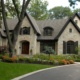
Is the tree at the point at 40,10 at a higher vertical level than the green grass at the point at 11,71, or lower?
higher

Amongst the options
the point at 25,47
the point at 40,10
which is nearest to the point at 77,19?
the point at 25,47

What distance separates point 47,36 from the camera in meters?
36.3

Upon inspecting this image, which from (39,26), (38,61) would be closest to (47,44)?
(39,26)

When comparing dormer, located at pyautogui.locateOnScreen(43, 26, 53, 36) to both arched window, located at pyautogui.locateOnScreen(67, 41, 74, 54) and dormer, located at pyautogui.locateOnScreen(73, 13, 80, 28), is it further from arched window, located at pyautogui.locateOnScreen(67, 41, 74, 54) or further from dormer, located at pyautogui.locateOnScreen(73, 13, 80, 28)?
dormer, located at pyautogui.locateOnScreen(73, 13, 80, 28)

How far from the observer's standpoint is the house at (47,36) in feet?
114

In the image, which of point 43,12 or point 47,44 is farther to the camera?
point 43,12

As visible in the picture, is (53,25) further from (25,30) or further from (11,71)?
(11,71)

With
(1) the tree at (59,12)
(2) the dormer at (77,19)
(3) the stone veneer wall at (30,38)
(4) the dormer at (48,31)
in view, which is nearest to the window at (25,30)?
(3) the stone veneer wall at (30,38)

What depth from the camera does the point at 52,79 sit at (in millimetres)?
13508

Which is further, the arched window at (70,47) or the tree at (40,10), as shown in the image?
the tree at (40,10)

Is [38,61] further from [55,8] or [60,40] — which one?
[55,8]

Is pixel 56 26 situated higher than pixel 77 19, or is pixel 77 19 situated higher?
pixel 77 19

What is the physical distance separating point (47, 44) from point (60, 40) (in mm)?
2620

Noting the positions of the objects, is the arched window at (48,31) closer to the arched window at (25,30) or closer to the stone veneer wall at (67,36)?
the stone veneer wall at (67,36)
